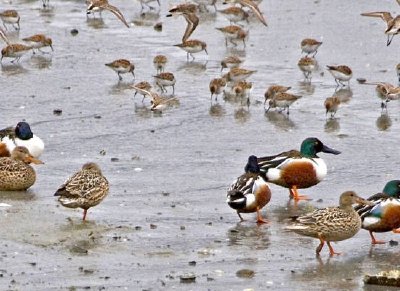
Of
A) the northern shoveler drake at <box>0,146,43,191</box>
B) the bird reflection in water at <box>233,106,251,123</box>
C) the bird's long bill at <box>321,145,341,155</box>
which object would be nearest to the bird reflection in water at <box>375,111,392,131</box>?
the bird reflection in water at <box>233,106,251,123</box>

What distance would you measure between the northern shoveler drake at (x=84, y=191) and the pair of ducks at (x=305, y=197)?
4.32ft

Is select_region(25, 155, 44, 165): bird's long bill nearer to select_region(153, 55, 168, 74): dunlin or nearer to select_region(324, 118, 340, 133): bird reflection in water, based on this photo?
select_region(324, 118, 340, 133): bird reflection in water

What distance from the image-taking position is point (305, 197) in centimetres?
1451

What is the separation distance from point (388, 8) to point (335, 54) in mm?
3230

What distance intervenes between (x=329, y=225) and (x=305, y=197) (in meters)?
2.43

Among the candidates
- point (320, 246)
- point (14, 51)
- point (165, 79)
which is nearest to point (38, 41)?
point (14, 51)

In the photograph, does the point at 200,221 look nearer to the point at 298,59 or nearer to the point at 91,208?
the point at 91,208

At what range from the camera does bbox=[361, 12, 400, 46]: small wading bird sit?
818 inches

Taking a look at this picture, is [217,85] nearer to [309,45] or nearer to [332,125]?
[332,125]

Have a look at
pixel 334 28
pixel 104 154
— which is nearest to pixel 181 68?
pixel 334 28

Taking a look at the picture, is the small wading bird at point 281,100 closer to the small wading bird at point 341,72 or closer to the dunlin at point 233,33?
the small wading bird at point 341,72

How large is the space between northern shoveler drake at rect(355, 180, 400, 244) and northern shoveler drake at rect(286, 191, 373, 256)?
36cm

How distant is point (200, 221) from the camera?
43.1ft

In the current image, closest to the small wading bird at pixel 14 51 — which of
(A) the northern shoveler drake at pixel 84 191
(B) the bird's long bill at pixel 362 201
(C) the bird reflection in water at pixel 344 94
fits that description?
(C) the bird reflection in water at pixel 344 94
